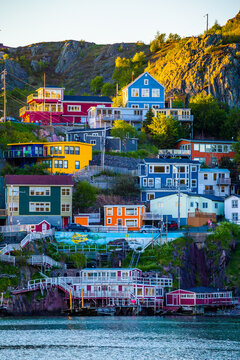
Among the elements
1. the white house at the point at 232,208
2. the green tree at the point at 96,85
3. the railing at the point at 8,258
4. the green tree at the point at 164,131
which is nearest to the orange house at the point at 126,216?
the white house at the point at 232,208

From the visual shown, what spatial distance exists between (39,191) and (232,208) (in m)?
26.0

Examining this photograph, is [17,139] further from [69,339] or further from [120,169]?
[69,339]

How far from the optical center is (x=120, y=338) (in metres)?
69.1

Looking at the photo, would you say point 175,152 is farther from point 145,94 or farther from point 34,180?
point 34,180

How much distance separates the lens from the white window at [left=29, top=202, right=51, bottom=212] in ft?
323

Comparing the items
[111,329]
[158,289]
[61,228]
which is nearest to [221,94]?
[61,228]

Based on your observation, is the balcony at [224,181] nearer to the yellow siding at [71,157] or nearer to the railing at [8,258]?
the yellow siding at [71,157]

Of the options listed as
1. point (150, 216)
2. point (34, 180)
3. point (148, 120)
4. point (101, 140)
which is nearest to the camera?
point (34, 180)

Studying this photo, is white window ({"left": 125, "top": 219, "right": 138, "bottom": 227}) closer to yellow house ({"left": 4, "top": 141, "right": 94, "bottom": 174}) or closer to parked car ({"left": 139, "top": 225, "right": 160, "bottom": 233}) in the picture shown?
parked car ({"left": 139, "top": 225, "right": 160, "bottom": 233})

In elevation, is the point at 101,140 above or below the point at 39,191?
above

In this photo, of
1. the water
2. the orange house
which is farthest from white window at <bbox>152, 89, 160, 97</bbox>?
the water

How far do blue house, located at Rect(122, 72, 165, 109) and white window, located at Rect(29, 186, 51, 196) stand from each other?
4584 centimetres

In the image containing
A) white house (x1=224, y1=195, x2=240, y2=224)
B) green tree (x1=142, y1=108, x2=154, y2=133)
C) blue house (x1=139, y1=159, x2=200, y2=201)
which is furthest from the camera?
green tree (x1=142, y1=108, x2=154, y2=133)

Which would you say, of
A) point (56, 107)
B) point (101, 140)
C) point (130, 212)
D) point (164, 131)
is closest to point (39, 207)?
point (130, 212)
